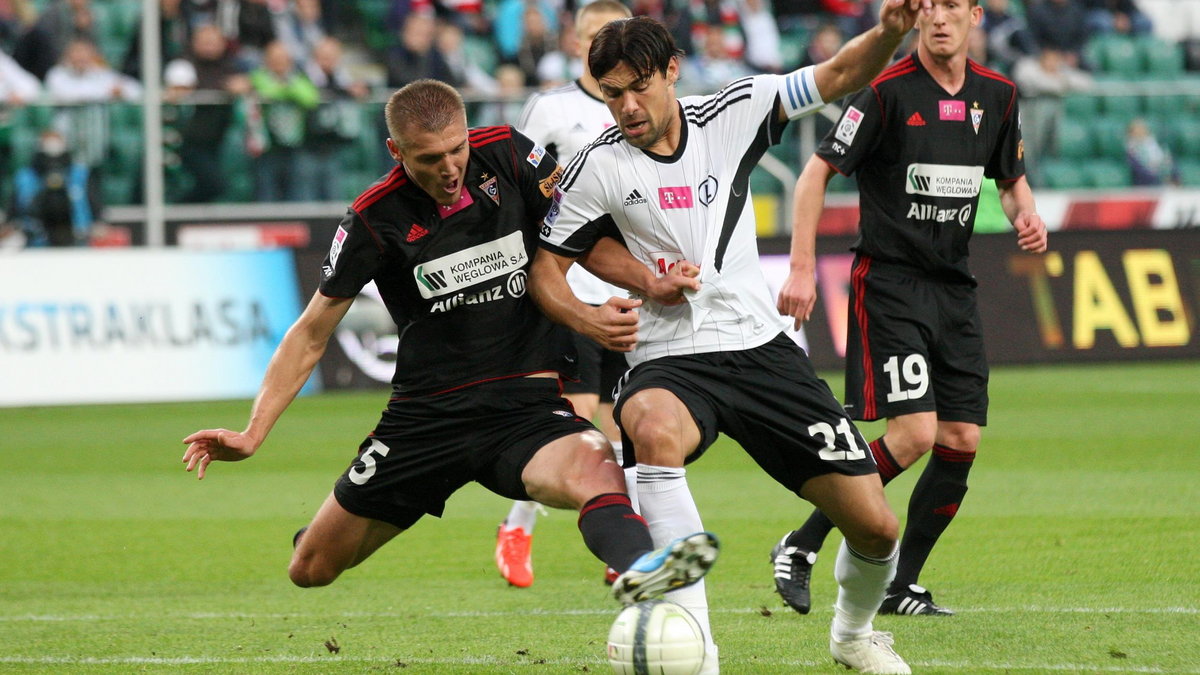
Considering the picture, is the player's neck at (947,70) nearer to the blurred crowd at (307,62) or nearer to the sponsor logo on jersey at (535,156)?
the sponsor logo on jersey at (535,156)

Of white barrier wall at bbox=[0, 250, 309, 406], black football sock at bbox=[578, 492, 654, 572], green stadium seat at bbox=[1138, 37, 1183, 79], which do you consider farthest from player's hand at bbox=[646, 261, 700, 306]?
green stadium seat at bbox=[1138, 37, 1183, 79]

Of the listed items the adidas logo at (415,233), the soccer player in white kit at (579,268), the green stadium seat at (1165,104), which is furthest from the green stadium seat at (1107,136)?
the adidas logo at (415,233)

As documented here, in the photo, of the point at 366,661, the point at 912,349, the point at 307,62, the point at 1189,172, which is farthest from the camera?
the point at 307,62

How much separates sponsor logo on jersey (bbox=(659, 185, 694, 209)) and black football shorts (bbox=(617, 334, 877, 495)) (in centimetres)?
47

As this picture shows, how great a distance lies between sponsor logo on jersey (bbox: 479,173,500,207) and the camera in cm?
525

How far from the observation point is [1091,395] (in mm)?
13336

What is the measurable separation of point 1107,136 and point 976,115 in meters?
12.3

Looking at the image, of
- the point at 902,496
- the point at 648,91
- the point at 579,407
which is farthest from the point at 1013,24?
the point at 648,91

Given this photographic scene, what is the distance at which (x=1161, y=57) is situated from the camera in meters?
20.6

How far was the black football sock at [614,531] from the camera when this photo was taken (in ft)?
14.5

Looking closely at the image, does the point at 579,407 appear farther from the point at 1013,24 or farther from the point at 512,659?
the point at 1013,24

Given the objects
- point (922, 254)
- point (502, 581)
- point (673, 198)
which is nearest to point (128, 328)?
point (502, 581)

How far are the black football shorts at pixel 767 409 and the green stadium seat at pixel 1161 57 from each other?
17.2 metres

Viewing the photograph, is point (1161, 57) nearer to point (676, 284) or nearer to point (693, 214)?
point (693, 214)
